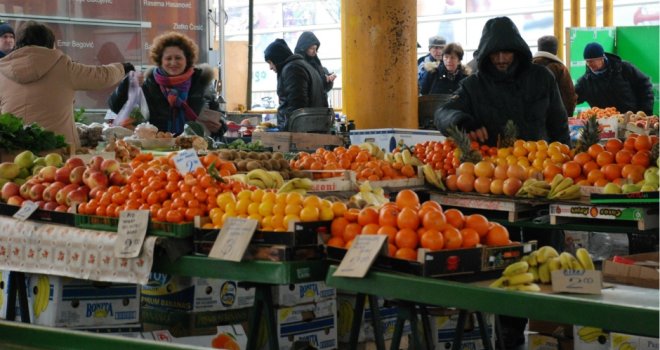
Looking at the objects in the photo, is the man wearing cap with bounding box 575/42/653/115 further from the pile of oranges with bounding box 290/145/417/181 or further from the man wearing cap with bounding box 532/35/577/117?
the pile of oranges with bounding box 290/145/417/181

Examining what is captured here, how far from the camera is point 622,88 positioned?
40.1 ft

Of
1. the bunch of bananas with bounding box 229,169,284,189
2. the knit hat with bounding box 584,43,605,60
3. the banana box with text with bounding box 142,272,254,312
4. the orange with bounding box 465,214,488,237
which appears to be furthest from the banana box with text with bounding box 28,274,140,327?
the knit hat with bounding box 584,43,605,60

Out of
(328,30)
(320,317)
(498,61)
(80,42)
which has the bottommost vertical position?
(320,317)

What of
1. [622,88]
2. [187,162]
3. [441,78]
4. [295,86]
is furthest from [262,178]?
[622,88]

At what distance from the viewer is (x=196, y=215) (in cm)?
447

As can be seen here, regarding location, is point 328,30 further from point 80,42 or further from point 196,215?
point 196,215

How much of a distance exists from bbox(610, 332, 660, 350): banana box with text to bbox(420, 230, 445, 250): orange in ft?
3.46

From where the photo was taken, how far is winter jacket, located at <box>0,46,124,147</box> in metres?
7.53

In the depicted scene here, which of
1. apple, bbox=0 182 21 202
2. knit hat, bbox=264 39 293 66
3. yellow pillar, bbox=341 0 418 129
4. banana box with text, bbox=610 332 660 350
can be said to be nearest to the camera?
banana box with text, bbox=610 332 660 350

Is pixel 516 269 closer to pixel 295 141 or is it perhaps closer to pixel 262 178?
pixel 262 178

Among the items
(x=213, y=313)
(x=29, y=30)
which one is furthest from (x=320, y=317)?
(x=29, y=30)

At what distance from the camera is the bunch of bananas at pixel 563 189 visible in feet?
19.0

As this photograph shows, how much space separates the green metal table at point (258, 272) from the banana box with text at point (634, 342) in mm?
1271

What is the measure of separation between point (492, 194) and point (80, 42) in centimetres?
632
